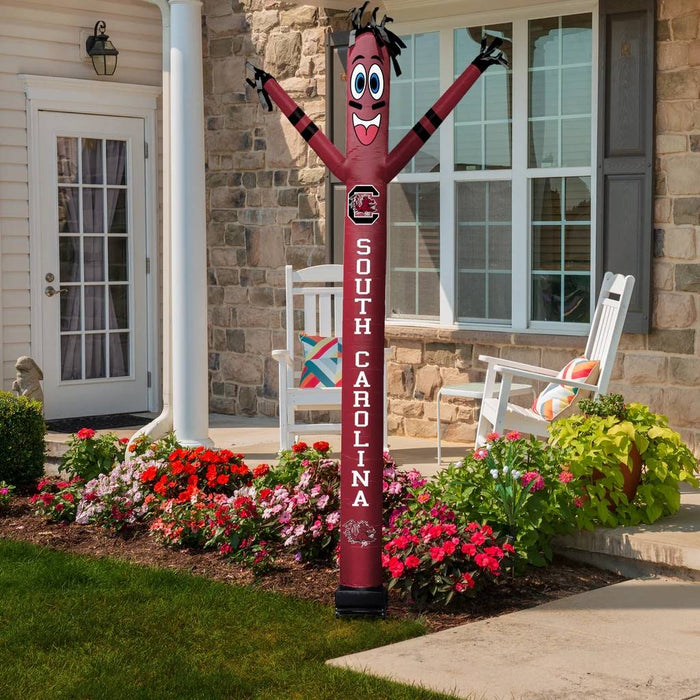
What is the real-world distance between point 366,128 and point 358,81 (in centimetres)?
16

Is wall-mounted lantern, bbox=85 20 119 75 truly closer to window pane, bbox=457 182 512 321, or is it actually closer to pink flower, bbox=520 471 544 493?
window pane, bbox=457 182 512 321

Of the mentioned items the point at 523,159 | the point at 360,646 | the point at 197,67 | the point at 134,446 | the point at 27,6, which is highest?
the point at 27,6

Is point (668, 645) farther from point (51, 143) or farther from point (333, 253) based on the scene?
point (51, 143)

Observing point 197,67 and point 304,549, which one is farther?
point 197,67

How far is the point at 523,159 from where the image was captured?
23.4 feet

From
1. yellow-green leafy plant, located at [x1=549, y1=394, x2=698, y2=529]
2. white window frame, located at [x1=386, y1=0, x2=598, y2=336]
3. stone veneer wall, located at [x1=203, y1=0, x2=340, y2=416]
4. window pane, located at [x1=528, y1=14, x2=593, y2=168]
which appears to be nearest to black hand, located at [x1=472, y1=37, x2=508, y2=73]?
yellow-green leafy plant, located at [x1=549, y1=394, x2=698, y2=529]

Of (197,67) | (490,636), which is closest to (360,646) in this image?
(490,636)

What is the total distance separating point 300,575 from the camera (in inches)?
183

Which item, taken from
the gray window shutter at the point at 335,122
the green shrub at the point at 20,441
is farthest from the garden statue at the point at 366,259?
the gray window shutter at the point at 335,122

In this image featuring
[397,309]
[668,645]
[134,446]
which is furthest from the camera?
[397,309]

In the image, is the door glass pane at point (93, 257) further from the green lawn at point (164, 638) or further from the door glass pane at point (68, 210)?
the green lawn at point (164, 638)

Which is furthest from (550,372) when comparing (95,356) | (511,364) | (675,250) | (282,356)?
(95,356)

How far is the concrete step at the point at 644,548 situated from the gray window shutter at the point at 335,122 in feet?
11.2

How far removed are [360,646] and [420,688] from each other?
1.52 feet
